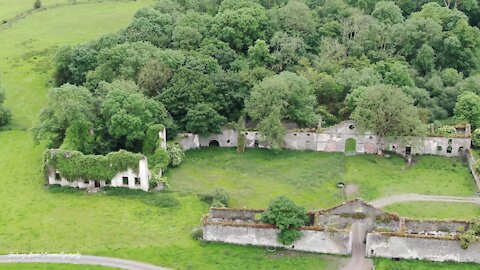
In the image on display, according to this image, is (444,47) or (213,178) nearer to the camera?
(213,178)

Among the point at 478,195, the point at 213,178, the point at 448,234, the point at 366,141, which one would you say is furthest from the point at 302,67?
the point at 448,234

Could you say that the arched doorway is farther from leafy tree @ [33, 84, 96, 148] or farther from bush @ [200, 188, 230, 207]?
leafy tree @ [33, 84, 96, 148]

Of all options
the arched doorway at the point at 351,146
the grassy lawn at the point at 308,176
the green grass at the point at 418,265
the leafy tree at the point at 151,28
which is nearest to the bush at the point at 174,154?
the grassy lawn at the point at 308,176

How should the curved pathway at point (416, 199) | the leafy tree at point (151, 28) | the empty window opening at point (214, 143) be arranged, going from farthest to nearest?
1. the leafy tree at point (151, 28)
2. the empty window opening at point (214, 143)
3. the curved pathway at point (416, 199)

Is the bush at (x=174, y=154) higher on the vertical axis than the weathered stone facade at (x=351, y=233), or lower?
higher

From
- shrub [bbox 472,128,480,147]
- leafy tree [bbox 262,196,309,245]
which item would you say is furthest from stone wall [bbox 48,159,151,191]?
shrub [bbox 472,128,480,147]

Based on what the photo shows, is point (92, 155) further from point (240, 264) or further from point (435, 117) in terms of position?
point (435, 117)

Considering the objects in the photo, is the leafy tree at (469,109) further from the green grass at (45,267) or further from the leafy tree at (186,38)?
the green grass at (45,267)
